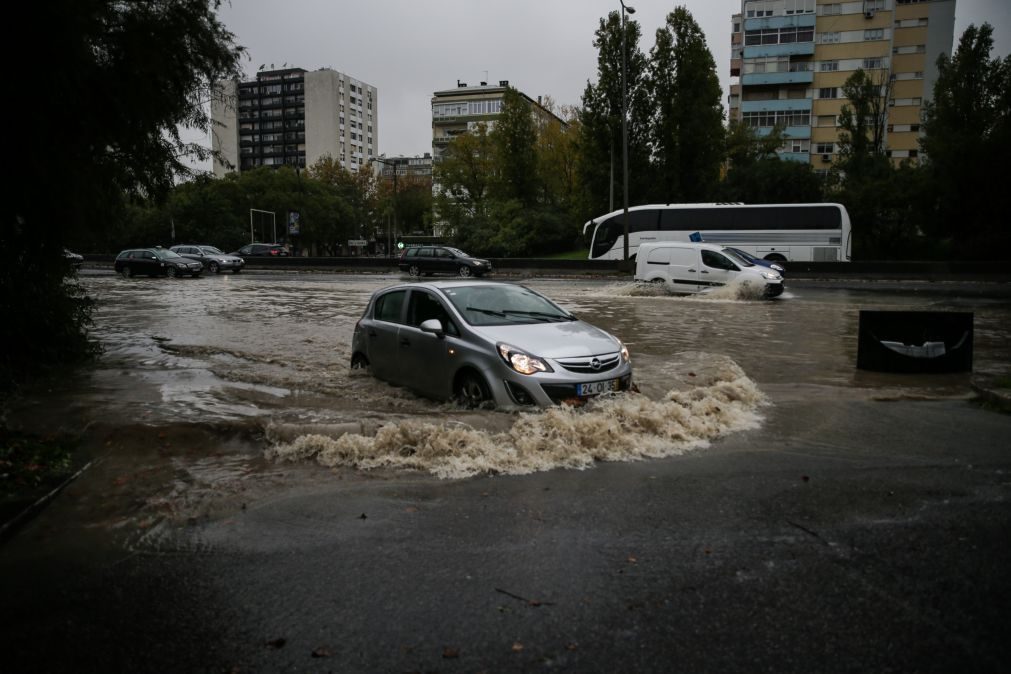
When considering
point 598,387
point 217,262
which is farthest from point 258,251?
point 598,387

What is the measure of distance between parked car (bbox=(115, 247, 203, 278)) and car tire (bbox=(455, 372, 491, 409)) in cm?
3503

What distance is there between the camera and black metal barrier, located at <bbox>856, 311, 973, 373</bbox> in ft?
33.4

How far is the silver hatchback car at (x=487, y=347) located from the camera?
7.13 m

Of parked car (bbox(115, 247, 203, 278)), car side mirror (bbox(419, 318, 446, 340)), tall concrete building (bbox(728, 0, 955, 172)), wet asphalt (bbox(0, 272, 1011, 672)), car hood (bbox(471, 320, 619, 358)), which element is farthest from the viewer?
tall concrete building (bbox(728, 0, 955, 172))

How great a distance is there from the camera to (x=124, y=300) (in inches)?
989

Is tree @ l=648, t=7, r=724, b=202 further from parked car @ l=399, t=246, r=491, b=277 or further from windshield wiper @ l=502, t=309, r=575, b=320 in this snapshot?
windshield wiper @ l=502, t=309, r=575, b=320

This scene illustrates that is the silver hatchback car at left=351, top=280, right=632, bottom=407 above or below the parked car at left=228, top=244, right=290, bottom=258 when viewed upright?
below

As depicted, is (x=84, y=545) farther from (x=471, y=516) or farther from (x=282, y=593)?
(x=471, y=516)

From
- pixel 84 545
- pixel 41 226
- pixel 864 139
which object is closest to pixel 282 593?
pixel 84 545

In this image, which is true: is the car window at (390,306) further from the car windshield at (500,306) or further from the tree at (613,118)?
the tree at (613,118)

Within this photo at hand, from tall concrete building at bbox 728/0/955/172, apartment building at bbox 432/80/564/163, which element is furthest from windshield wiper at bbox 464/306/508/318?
apartment building at bbox 432/80/564/163

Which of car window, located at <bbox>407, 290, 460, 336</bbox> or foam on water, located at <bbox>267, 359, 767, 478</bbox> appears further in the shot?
car window, located at <bbox>407, 290, 460, 336</bbox>

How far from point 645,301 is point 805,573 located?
1860cm

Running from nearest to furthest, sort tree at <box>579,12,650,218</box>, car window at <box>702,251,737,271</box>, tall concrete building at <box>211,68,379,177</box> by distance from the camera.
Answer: car window at <box>702,251,737,271</box> → tree at <box>579,12,650,218</box> → tall concrete building at <box>211,68,379,177</box>
